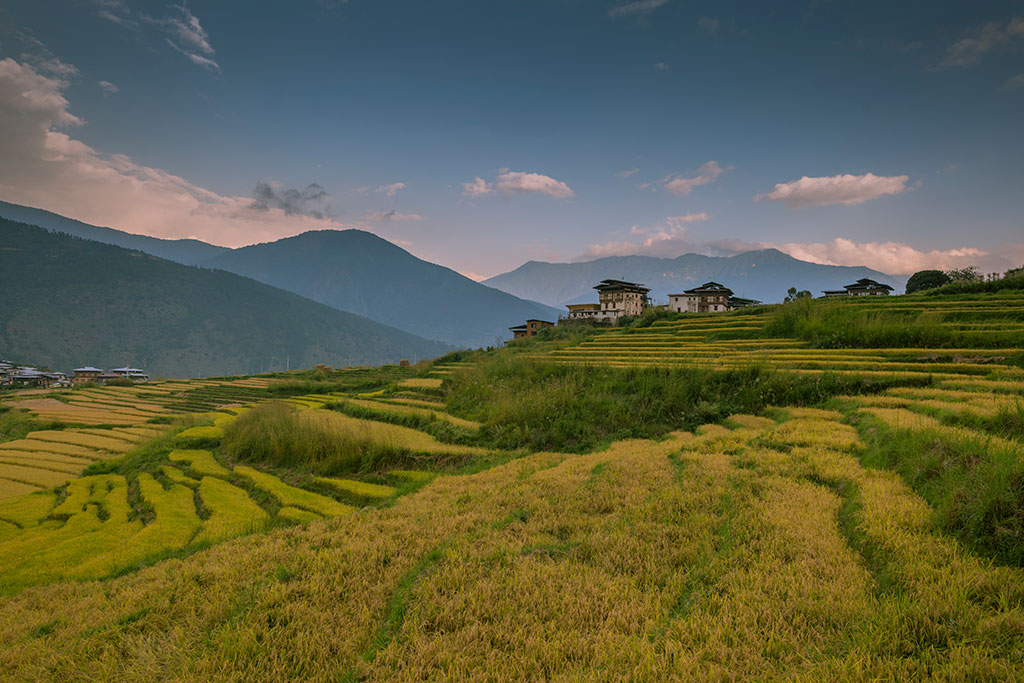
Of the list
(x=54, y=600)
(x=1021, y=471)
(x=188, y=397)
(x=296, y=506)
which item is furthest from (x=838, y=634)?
(x=188, y=397)

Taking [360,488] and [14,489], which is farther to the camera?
[14,489]

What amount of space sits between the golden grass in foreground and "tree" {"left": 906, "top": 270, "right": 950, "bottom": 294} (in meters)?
54.6

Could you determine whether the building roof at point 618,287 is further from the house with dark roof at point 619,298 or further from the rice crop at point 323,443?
the rice crop at point 323,443

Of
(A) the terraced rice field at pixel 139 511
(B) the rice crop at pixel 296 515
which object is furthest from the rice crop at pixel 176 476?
(B) the rice crop at pixel 296 515

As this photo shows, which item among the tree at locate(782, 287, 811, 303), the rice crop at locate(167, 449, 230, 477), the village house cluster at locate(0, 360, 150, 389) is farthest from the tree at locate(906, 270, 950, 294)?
the village house cluster at locate(0, 360, 150, 389)

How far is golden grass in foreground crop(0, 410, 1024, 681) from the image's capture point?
2605mm

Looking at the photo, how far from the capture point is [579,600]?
3301mm

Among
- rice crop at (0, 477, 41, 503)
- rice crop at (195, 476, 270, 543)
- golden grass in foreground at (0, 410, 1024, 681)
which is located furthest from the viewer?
rice crop at (0, 477, 41, 503)

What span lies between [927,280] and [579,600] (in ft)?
197

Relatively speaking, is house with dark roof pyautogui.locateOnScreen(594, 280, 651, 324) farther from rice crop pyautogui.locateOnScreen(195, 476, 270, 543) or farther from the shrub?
rice crop pyautogui.locateOnScreen(195, 476, 270, 543)

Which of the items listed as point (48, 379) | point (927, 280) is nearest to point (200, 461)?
point (927, 280)

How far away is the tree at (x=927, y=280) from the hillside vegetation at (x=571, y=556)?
148 feet

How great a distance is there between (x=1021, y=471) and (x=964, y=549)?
1046 millimetres

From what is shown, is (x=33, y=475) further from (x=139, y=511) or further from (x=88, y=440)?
(x=139, y=511)
